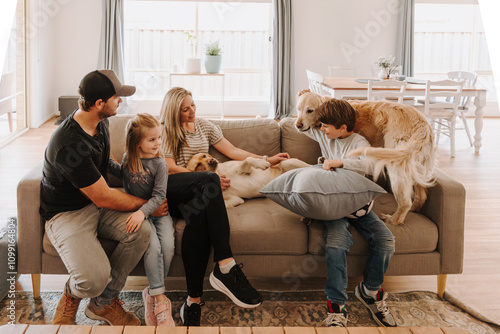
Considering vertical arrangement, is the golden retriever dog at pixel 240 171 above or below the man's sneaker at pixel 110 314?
above

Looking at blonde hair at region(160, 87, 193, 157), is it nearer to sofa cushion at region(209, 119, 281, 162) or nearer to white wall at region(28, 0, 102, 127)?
sofa cushion at region(209, 119, 281, 162)

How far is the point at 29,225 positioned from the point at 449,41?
7529mm

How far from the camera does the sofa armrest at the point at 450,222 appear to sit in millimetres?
2566

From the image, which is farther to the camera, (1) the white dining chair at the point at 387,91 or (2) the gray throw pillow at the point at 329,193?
(1) the white dining chair at the point at 387,91

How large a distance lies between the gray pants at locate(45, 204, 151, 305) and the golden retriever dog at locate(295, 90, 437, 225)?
1.03 m

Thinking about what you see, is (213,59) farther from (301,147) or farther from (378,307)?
(378,307)

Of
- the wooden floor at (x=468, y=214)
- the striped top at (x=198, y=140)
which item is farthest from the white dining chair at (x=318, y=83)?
the striped top at (x=198, y=140)

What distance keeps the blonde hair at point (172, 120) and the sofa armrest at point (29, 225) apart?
0.62m

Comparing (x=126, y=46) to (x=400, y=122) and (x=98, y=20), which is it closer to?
(x=98, y=20)

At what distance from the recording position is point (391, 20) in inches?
313

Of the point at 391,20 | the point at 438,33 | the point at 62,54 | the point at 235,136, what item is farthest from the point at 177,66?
the point at 235,136

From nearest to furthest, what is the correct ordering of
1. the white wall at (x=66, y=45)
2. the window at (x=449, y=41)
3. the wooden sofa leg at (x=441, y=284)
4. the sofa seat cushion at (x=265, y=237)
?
the sofa seat cushion at (x=265, y=237), the wooden sofa leg at (x=441, y=284), the white wall at (x=66, y=45), the window at (x=449, y=41)

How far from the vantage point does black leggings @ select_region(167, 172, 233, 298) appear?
240 centimetres

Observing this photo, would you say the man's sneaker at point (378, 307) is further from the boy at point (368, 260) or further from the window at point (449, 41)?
the window at point (449, 41)
